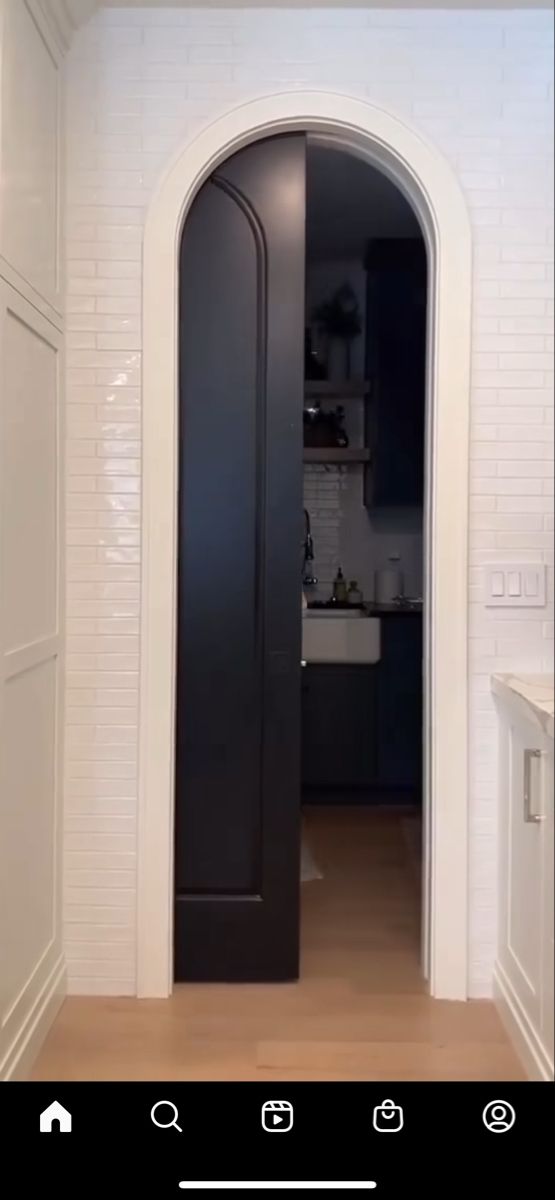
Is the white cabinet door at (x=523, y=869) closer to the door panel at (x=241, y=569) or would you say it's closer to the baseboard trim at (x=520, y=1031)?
the baseboard trim at (x=520, y=1031)

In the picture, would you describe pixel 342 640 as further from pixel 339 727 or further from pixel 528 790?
pixel 528 790

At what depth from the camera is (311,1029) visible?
1814 mm

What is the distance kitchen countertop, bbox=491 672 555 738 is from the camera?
1539 mm

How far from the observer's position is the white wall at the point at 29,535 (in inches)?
60.8

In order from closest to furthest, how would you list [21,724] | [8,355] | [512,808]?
[8,355] < [21,724] < [512,808]

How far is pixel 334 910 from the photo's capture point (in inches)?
94.6

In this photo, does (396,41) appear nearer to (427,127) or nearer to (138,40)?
(427,127)

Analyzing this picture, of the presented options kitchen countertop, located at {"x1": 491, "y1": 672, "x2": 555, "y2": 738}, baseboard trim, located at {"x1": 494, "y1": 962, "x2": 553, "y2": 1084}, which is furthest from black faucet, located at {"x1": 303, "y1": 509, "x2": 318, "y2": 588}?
baseboard trim, located at {"x1": 494, "y1": 962, "x2": 553, "y2": 1084}

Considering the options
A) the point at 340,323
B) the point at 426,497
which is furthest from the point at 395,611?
Answer: the point at 426,497

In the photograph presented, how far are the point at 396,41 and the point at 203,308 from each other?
2.18 ft
